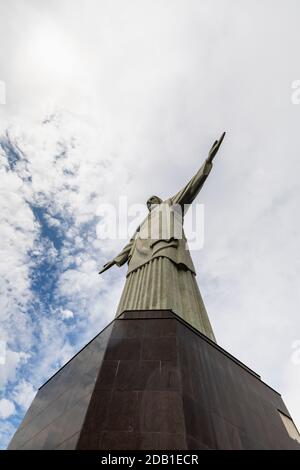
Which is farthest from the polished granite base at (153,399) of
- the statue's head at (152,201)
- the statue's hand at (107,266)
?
the statue's head at (152,201)

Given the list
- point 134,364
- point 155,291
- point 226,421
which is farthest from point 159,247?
point 226,421

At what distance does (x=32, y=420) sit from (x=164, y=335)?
2405 mm

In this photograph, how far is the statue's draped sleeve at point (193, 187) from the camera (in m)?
10.3

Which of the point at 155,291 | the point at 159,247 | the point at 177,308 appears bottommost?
the point at 177,308

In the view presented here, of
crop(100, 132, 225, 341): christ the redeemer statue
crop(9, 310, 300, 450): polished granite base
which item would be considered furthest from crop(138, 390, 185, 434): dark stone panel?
crop(100, 132, 225, 341): christ the redeemer statue

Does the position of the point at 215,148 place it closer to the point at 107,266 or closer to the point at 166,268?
the point at 166,268

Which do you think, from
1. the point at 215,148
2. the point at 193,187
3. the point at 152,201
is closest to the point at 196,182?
the point at 193,187

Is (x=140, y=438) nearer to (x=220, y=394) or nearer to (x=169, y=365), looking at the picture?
(x=169, y=365)

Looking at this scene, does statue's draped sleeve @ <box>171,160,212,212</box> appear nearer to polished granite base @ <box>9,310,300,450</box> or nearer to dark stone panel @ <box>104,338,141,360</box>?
polished granite base @ <box>9,310,300,450</box>

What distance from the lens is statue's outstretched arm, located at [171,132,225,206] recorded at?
9.57m

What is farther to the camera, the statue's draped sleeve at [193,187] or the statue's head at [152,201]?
the statue's head at [152,201]

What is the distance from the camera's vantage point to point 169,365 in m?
3.98

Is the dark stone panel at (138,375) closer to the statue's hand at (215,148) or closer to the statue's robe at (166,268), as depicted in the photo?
the statue's robe at (166,268)

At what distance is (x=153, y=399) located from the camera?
350 centimetres
